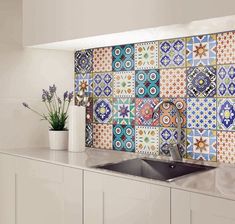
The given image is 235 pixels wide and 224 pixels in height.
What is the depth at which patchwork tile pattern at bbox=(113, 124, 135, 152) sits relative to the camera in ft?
8.46

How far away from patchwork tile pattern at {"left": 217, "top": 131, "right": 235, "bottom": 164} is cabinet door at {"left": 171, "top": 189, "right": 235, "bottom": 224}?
1.94 ft

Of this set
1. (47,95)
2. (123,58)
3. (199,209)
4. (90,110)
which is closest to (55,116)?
(47,95)

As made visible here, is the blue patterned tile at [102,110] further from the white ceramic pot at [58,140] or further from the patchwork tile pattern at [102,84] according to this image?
the white ceramic pot at [58,140]

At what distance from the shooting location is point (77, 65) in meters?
2.96

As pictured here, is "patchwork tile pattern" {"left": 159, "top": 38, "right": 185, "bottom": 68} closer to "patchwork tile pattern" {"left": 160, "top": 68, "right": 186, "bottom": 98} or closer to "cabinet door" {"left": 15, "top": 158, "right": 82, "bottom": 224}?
"patchwork tile pattern" {"left": 160, "top": 68, "right": 186, "bottom": 98}

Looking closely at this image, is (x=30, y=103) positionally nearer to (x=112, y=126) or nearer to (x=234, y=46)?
(x=112, y=126)

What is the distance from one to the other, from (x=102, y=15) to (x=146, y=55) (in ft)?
1.48

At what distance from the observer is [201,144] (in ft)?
7.32

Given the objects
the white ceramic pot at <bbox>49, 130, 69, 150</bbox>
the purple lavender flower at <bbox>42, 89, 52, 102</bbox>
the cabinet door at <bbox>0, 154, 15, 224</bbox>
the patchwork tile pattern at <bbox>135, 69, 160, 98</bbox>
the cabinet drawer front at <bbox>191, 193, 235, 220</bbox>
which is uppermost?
the patchwork tile pattern at <bbox>135, 69, 160, 98</bbox>

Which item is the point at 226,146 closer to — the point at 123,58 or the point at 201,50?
the point at 201,50

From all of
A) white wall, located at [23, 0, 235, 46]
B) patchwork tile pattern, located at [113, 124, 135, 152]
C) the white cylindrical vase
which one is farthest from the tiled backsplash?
white wall, located at [23, 0, 235, 46]

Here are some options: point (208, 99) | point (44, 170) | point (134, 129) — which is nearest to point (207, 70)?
point (208, 99)

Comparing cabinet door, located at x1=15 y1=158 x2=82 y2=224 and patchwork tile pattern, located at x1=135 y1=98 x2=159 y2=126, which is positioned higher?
patchwork tile pattern, located at x1=135 y1=98 x2=159 y2=126

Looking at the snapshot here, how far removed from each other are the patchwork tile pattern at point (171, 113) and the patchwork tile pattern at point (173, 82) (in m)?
0.04
